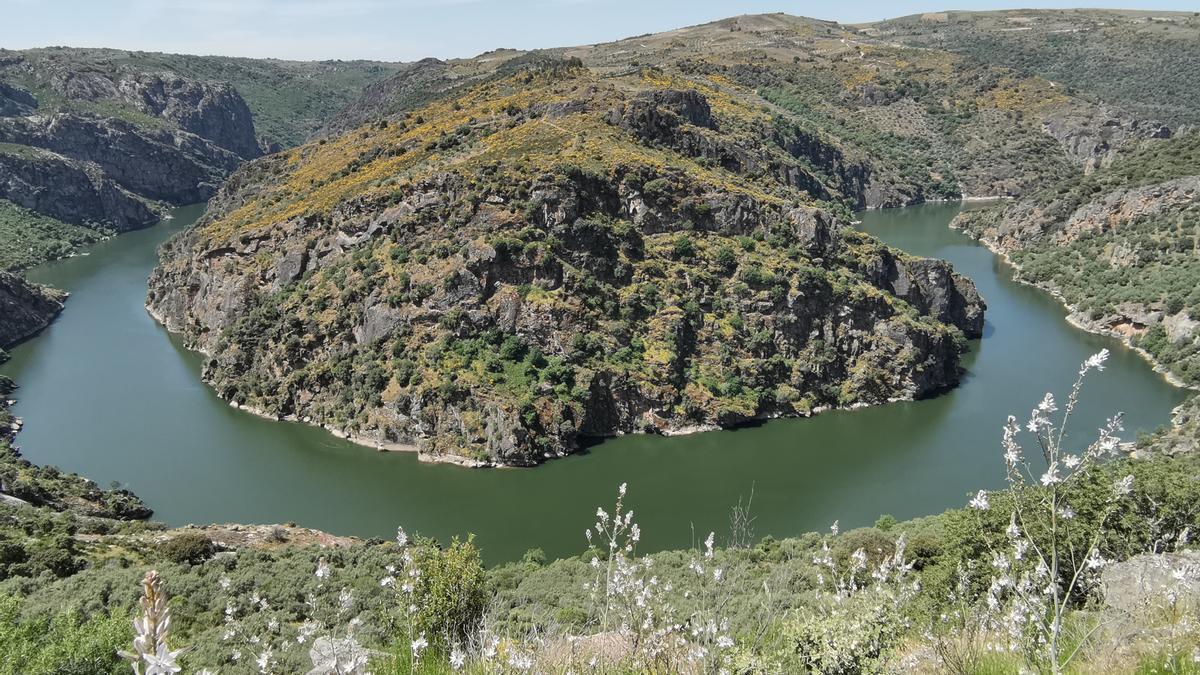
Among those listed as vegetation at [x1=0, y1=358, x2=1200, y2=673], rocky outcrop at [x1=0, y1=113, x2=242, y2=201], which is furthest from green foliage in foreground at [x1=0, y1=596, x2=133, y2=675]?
rocky outcrop at [x1=0, y1=113, x2=242, y2=201]

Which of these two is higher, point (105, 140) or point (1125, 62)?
point (1125, 62)

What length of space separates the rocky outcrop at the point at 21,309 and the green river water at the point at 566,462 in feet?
35.4

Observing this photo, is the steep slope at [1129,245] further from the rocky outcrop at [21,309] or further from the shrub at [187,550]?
the rocky outcrop at [21,309]

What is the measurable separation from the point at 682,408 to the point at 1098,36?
208304 mm

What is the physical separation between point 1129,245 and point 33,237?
129 m

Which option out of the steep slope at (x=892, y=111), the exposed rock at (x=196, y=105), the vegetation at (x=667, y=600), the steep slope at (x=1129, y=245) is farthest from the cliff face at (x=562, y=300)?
the exposed rock at (x=196, y=105)

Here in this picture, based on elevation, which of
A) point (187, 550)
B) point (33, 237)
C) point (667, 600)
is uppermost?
point (667, 600)

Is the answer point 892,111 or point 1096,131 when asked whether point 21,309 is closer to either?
point 892,111

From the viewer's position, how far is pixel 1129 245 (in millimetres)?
65500

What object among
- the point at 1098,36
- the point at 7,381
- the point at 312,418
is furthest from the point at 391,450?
the point at 1098,36

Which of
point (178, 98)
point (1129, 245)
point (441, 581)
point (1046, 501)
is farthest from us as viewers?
point (178, 98)

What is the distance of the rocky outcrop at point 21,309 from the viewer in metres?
64.7

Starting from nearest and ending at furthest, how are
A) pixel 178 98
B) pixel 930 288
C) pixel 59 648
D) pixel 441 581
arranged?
pixel 59 648
pixel 441 581
pixel 930 288
pixel 178 98

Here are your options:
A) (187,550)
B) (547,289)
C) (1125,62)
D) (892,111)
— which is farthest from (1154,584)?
(1125,62)
